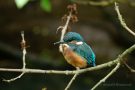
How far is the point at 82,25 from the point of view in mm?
10086

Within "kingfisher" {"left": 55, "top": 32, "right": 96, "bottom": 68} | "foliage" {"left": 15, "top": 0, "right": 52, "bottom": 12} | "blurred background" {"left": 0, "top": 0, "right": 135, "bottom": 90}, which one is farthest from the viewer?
"blurred background" {"left": 0, "top": 0, "right": 135, "bottom": 90}

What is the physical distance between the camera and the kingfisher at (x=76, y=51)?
280 cm

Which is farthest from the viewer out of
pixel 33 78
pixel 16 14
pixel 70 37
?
pixel 16 14

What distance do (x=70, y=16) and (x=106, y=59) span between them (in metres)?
6.90

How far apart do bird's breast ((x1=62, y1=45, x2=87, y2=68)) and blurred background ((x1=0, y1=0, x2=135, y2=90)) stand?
21.0 ft

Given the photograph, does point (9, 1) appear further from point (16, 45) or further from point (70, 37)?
point (70, 37)

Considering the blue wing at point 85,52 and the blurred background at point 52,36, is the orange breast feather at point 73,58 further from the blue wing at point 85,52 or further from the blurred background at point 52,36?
the blurred background at point 52,36

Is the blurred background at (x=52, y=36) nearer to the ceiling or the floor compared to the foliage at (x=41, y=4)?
nearer to the floor

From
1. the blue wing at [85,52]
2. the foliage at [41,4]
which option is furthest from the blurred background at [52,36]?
the blue wing at [85,52]

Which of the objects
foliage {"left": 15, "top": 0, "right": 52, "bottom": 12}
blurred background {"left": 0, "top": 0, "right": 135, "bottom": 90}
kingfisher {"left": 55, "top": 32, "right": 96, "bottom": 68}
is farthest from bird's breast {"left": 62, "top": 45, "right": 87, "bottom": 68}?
blurred background {"left": 0, "top": 0, "right": 135, "bottom": 90}

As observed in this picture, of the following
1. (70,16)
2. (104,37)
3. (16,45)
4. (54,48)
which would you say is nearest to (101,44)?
(104,37)

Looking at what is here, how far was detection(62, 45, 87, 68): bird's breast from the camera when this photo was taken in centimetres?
282

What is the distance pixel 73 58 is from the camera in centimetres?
282

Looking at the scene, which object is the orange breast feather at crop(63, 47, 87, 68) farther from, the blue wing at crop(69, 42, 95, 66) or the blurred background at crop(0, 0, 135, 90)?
the blurred background at crop(0, 0, 135, 90)
